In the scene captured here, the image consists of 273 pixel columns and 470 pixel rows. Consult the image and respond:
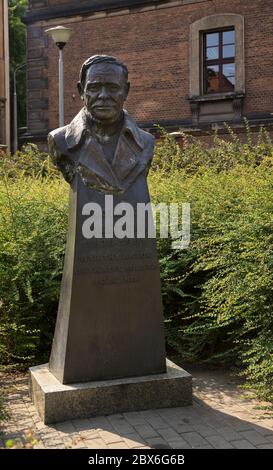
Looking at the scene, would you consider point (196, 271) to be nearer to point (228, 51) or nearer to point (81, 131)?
point (81, 131)

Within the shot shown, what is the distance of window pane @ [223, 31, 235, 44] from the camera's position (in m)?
18.4

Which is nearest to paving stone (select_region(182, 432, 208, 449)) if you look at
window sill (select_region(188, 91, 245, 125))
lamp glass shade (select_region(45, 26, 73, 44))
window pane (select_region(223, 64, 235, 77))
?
lamp glass shade (select_region(45, 26, 73, 44))

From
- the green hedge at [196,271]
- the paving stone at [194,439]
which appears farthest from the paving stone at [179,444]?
the green hedge at [196,271]

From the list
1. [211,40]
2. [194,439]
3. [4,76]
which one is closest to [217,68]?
[211,40]

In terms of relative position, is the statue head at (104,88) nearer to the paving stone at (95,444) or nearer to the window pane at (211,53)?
the paving stone at (95,444)

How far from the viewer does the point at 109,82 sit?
4402 mm

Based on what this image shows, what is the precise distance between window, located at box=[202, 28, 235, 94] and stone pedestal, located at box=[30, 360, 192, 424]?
1509cm

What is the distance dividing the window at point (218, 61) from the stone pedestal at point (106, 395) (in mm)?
15094

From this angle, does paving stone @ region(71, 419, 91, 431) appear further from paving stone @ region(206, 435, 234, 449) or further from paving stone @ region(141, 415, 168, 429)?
paving stone @ region(206, 435, 234, 449)

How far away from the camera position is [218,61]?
18.7 m

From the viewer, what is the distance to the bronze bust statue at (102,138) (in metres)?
4.43

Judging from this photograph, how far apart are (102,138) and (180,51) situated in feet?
49.6
